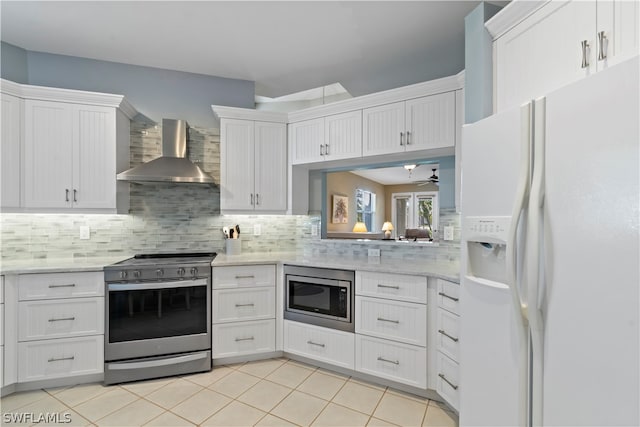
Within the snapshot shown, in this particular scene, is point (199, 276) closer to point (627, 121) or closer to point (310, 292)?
point (310, 292)

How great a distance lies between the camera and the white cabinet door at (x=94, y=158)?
2.65 m

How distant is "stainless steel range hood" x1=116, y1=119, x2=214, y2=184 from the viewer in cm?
269

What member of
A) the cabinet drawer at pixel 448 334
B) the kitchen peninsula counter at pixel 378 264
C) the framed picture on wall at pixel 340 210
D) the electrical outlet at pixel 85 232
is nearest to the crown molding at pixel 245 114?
the framed picture on wall at pixel 340 210

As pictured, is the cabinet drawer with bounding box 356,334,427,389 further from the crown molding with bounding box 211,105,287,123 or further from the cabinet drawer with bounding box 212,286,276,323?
the crown molding with bounding box 211,105,287,123

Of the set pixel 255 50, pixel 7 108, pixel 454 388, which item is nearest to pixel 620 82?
pixel 454 388

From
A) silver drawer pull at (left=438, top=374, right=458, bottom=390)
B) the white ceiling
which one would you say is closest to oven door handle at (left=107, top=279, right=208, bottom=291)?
silver drawer pull at (left=438, top=374, right=458, bottom=390)

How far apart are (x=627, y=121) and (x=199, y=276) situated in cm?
261

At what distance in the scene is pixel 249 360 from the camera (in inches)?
109

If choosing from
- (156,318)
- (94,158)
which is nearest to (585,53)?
(156,318)

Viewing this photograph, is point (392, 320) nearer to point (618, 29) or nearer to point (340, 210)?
point (340, 210)

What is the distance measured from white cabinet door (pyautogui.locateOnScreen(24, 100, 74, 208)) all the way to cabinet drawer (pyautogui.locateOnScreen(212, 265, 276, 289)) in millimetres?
1366

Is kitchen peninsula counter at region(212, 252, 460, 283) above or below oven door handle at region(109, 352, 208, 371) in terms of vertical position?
above

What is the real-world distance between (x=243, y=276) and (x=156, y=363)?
0.90 metres

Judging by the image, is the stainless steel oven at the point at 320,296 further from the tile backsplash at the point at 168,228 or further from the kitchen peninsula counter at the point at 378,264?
the tile backsplash at the point at 168,228
